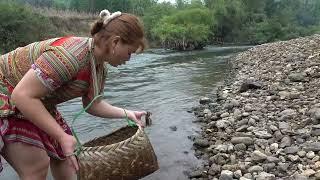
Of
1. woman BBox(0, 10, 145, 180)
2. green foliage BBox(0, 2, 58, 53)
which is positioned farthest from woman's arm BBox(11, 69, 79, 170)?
green foliage BBox(0, 2, 58, 53)

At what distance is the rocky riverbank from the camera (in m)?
4.55

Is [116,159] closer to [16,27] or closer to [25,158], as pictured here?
[25,158]

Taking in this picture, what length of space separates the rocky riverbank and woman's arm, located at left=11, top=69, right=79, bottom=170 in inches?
99.2

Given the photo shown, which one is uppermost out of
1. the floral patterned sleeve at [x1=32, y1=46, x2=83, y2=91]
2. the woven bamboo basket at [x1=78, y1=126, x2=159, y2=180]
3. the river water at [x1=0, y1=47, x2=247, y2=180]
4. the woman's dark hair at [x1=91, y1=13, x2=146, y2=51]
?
the woman's dark hair at [x1=91, y1=13, x2=146, y2=51]

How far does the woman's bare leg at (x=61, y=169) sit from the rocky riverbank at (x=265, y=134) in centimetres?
192

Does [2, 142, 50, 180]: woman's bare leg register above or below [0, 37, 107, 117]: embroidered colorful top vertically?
below

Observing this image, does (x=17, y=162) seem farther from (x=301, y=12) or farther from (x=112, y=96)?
(x=301, y=12)

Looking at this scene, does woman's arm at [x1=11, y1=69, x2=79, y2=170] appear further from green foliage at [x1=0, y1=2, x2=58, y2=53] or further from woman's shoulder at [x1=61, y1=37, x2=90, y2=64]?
green foliage at [x1=0, y1=2, x2=58, y2=53]

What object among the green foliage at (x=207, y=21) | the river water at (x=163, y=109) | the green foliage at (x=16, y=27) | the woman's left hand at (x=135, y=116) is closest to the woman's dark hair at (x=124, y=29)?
the woman's left hand at (x=135, y=116)

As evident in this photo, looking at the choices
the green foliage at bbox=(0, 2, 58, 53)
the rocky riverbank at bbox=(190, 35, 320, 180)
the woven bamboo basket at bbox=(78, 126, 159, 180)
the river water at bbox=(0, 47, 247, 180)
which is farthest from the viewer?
the green foliage at bbox=(0, 2, 58, 53)

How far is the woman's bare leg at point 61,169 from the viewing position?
3059mm

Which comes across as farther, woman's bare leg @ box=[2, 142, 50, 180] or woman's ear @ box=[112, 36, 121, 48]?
woman's bare leg @ box=[2, 142, 50, 180]

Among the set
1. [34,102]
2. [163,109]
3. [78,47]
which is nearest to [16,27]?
[163,109]

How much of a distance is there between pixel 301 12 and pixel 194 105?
8958 centimetres
